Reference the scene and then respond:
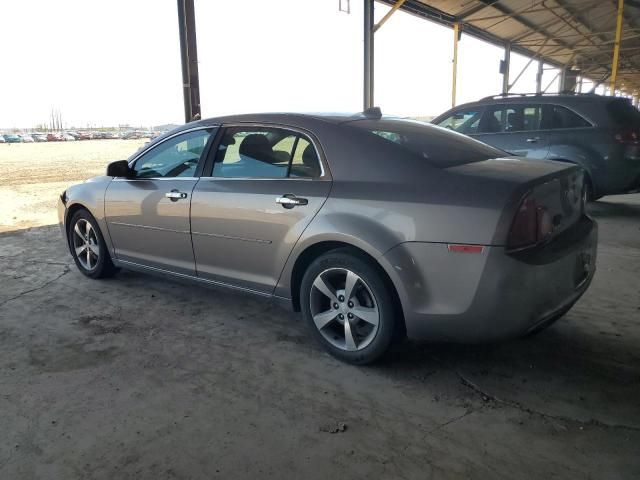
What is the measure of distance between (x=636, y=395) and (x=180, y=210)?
295cm

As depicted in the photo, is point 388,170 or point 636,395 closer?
point 636,395

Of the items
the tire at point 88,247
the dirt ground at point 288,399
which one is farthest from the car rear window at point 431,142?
the tire at point 88,247

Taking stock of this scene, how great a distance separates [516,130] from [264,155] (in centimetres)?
515

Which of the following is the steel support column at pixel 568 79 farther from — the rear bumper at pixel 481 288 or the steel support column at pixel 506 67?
the rear bumper at pixel 481 288

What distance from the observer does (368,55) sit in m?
12.4

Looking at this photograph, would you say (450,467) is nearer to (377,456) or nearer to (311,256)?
(377,456)

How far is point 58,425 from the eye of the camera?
2346 mm

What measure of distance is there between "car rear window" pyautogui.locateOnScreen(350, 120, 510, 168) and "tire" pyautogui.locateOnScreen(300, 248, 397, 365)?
0.70 meters

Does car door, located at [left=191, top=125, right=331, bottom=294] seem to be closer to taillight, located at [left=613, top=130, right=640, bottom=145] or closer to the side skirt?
the side skirt

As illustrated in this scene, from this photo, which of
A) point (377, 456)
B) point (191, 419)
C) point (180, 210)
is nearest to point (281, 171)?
point (180, 210)

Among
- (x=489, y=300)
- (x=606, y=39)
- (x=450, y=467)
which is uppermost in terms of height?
(x=606, y=39)

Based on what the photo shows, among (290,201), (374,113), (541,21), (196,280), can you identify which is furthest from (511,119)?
(541,21)

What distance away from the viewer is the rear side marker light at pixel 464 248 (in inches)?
91.1

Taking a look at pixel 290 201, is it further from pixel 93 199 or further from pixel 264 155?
pixel 93 199
